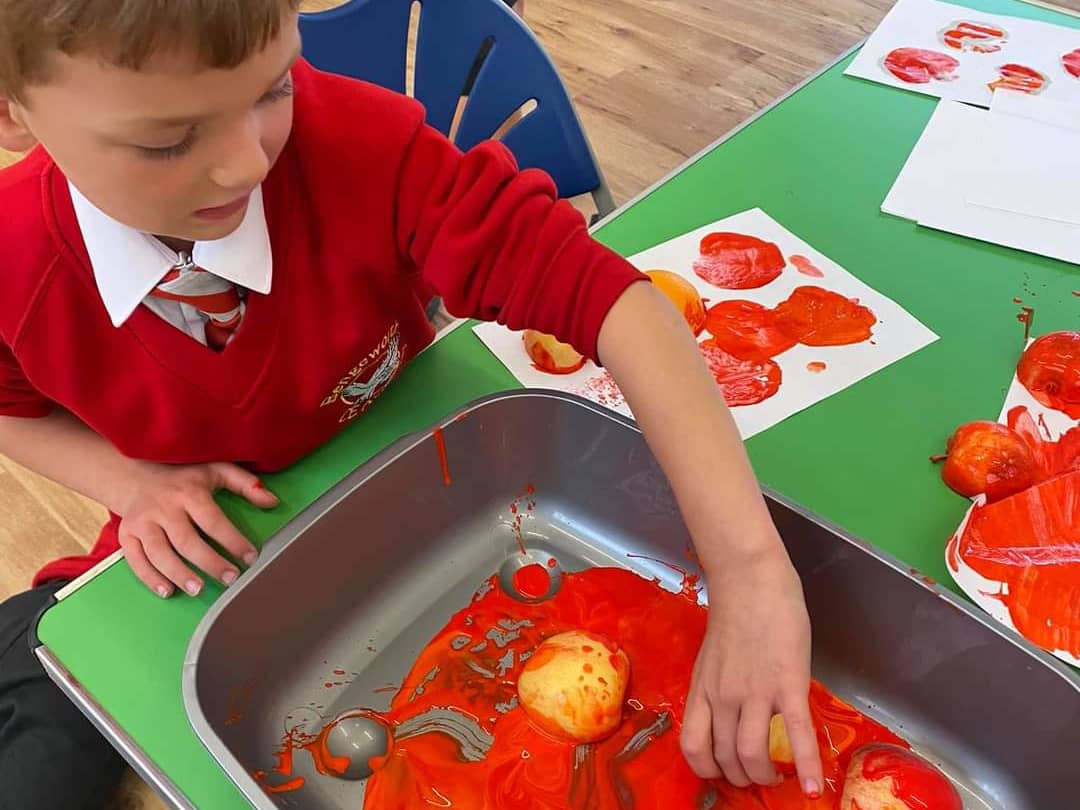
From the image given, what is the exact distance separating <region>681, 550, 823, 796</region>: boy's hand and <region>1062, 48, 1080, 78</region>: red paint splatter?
83 centimetres

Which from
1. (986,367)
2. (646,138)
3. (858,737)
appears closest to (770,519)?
(858,737)

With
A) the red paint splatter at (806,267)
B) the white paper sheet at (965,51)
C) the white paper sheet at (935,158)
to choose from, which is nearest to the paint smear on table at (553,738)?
the red paint splatter at (806,267)

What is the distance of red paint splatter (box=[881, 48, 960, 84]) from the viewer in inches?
41.9

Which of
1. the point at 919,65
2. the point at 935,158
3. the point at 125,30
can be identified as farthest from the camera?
the point at 919,65

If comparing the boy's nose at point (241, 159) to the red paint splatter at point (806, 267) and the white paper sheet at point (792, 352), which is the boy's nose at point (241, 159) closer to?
the white paper sheet at point (792, 352)

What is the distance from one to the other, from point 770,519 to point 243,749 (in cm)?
37

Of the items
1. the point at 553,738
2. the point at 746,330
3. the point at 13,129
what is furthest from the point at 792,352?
the point at 13,129

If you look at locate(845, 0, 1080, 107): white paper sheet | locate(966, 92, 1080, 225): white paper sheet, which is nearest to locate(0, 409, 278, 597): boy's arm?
locate(966, 92, 1080, 225): white paper sheet

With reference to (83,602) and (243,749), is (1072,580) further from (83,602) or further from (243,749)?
(83,602)

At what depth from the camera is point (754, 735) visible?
541 millimetres

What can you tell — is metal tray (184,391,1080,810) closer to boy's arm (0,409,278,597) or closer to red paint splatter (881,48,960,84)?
boy's arm (0,409,278,597)

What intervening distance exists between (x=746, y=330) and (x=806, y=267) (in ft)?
0.32

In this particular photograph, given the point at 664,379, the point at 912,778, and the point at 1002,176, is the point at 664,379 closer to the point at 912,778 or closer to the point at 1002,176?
the point at 912,778

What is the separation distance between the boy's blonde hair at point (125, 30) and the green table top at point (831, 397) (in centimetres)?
34
